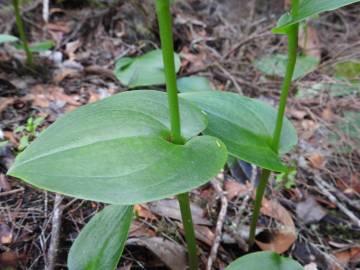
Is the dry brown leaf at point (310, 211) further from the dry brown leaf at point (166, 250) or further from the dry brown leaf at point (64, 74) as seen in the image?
the dry brown leaf at point (64, 74)

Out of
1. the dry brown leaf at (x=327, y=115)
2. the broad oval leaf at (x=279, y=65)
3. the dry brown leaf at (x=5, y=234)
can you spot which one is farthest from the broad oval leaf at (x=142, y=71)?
the dry brown leaf at (x=5, y=234)

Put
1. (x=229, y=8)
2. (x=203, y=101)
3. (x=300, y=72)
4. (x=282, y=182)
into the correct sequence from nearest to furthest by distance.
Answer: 1. (x=203, y=101)
2. (x=282, y=182)
3. (x=300, y=72)
4. (x=229, y=8)

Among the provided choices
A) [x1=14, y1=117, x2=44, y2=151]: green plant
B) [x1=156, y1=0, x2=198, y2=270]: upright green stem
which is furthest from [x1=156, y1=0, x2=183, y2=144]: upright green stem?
[x1=14, y1=117, x2=44, y2=151]: green plant

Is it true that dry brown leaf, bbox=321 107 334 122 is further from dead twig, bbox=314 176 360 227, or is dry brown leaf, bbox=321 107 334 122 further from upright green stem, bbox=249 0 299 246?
upright green stem, bbox=249 0 299 246

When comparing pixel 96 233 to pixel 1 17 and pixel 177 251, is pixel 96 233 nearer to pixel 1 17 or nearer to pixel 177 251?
pixel 177 251

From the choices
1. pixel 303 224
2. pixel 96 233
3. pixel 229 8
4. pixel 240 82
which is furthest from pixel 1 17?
pixel 303 224

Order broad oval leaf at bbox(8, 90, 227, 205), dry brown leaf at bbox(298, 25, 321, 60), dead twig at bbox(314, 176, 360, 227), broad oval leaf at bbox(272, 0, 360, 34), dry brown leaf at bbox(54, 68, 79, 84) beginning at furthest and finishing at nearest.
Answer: dry brown leaf at bbox(298, 25, 321, 60) < dry brown leaf at bbox(54, 68, 79, 84) < dead twig at bbox(314, 176, 360, 227) < broad oval leaf at bbox(272, 0, 360, 34) < broad oval leaf at bbox(8, 90, 227, 205)
